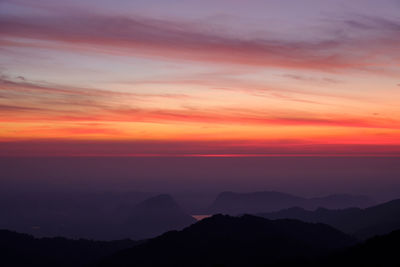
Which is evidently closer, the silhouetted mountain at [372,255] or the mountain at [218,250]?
the silhouetted mountain at [372,255]

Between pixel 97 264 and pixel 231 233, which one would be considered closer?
pixel 97 264

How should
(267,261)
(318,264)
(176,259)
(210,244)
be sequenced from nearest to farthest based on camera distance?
(318,264) < (267,261) < (176,259) < (210,244)

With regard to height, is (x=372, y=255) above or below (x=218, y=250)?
above

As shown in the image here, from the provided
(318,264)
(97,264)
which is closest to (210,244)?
(97,264)

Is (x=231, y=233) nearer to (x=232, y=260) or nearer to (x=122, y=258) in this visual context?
(x=232, y=260)

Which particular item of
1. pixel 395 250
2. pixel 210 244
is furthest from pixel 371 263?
pixel 210 244

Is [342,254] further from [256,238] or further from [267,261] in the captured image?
[256,238]

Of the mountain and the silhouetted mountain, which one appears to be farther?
the mountain

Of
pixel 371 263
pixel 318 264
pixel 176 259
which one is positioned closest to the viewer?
pixel 371 263

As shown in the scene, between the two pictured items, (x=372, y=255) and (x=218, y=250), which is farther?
(x=218, y=250)
